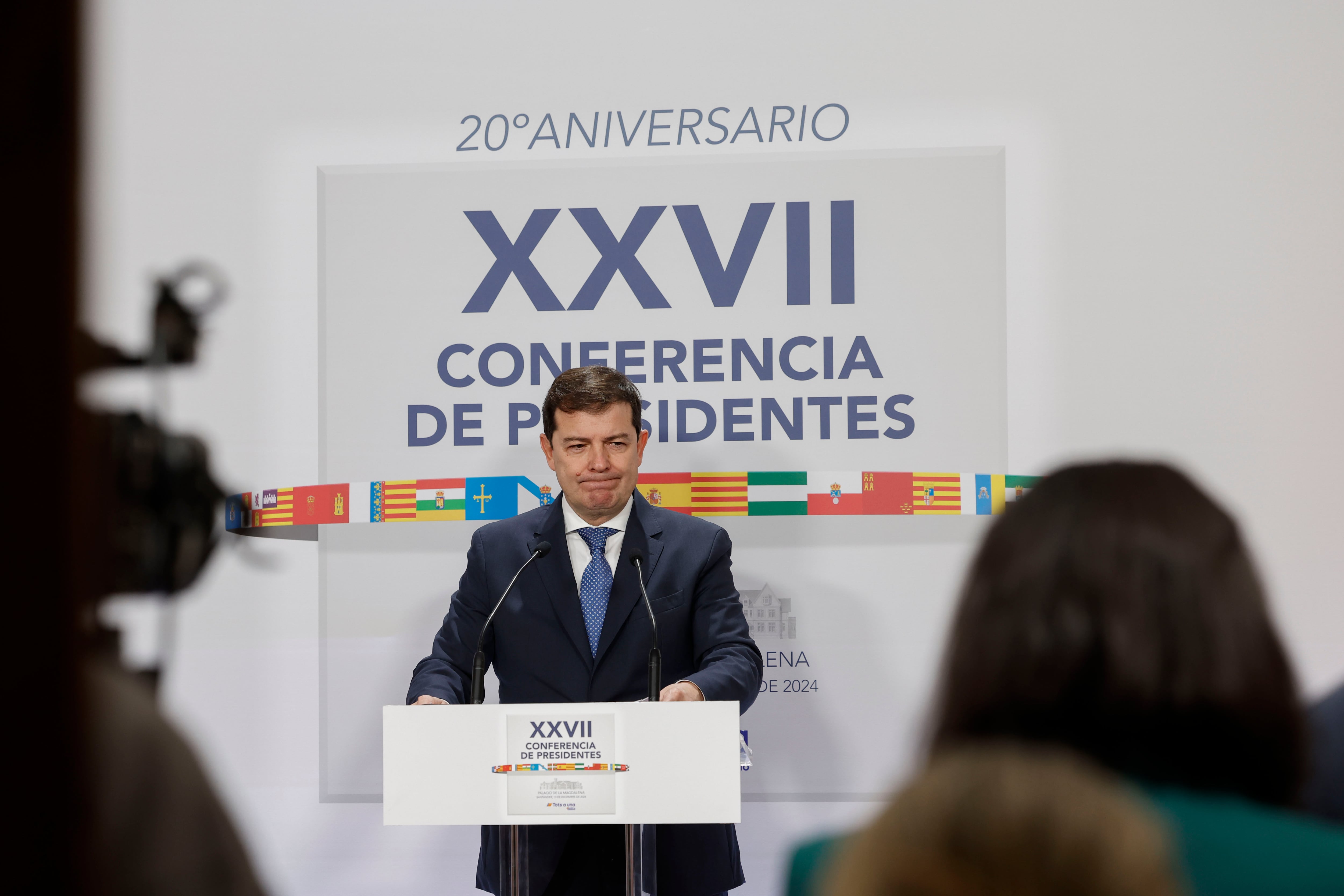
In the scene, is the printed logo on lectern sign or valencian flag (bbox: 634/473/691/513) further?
valencian flag (bbox: 634/473/691/513)

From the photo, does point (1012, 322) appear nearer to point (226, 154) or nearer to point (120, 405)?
point (226, 154)

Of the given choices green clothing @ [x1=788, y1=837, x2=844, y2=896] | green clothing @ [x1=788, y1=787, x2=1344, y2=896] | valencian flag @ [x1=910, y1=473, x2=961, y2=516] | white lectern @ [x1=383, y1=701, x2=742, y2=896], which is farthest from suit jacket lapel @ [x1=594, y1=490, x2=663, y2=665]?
green clothing @ [x1=788, y1=787, x2=1344, y2=896]

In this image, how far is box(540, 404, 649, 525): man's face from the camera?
109 inches

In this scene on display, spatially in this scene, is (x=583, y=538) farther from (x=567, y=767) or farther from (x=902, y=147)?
(x=902, y=147)

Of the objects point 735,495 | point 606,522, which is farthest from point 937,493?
point 606,522

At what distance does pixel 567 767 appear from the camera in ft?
6.66

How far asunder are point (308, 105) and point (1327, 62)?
3.51m

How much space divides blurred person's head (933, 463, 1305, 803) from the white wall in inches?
115

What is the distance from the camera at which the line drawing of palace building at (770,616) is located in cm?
364

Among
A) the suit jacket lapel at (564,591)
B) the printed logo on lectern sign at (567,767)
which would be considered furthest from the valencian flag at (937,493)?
the printed logo on lectern sign at (567,767)

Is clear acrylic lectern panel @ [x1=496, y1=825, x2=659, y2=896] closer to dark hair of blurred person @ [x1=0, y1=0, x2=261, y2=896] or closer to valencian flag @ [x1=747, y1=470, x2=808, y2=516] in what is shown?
valencian flag @ [x1=747, y1=470, x2=808, y2=516]

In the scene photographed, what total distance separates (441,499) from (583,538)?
1.07 meters

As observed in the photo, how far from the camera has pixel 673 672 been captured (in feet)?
8.79

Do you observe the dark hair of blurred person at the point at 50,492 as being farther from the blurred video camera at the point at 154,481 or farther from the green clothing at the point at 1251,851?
the green clothing at the point at 1251,851
